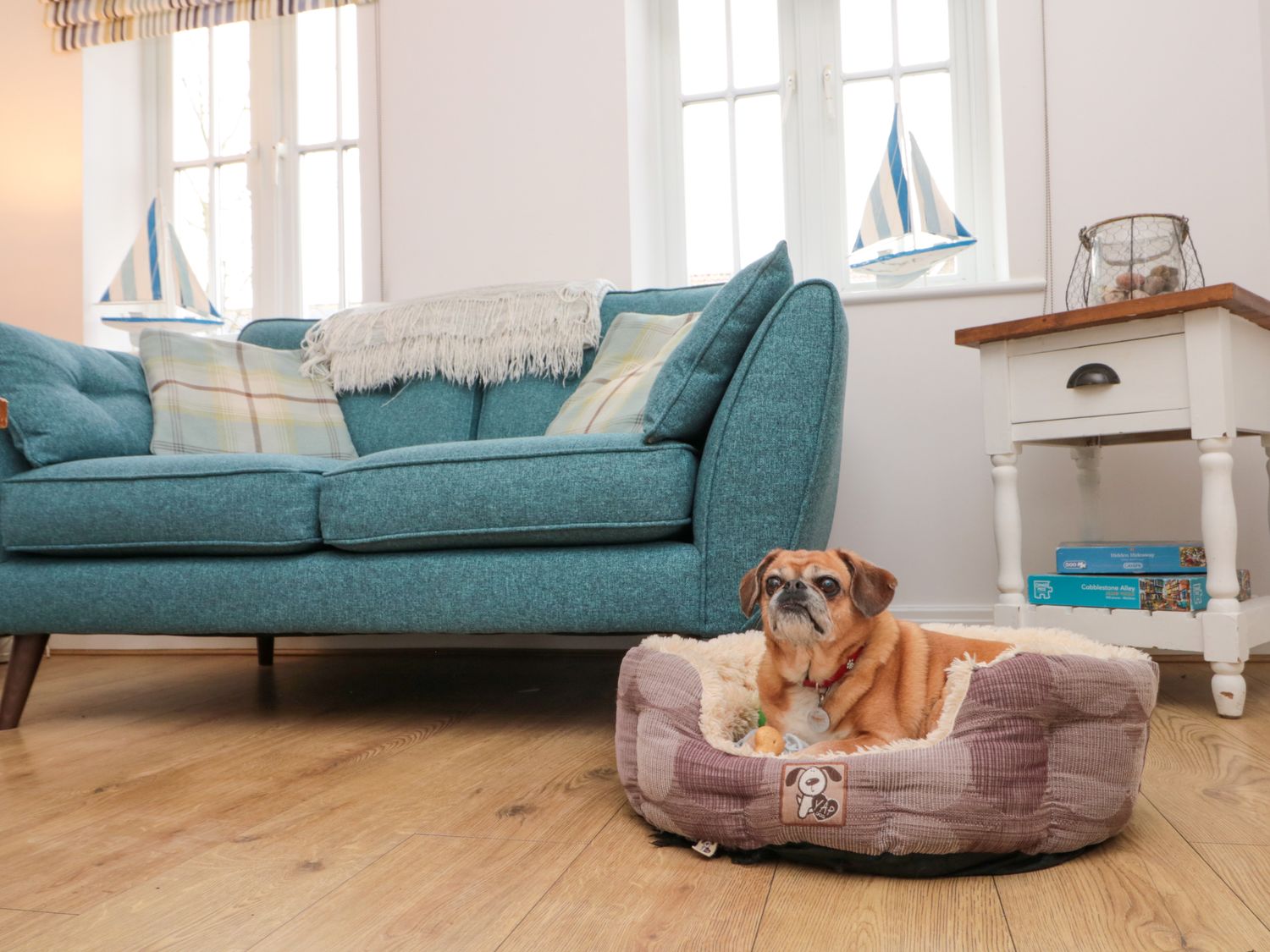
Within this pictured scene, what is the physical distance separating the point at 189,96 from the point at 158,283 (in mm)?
841

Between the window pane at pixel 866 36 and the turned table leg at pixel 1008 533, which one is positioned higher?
the window pane at pixel 866 36

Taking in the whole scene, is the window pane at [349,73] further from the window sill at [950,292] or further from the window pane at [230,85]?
the window sill at [950,292]

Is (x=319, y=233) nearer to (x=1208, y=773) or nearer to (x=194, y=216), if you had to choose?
(x=194, y=216)

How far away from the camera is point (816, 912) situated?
0.87 m

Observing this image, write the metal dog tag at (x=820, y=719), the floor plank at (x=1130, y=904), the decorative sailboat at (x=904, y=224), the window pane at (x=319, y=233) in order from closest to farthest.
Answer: the floor plank at (x=1130, y=904) → the metal dog tag at (x=820, y=719) → the decorative sailboat at (x=904, y=224) → the window pane at (x=319, y=233)

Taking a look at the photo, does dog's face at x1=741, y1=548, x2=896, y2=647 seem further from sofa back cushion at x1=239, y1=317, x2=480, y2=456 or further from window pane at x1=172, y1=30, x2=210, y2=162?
window pane at x1=172, y1=30, x2=210, y2=162

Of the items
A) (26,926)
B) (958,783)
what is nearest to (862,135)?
(958,783)

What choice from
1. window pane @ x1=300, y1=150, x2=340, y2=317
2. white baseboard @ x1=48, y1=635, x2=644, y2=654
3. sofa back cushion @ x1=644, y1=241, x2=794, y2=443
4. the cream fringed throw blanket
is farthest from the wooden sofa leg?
window pane @ x1=300, y1=150, x2=340, y2=317

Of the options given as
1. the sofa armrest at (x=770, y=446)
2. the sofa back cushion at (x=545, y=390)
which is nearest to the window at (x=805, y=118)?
the sofa back cushion at (x=545, y=390)

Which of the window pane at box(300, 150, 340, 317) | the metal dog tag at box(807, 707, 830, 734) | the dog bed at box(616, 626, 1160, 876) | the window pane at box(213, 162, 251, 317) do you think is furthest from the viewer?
the window pane at box(213, 162, 251, 317)

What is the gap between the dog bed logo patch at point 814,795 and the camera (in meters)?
0.95

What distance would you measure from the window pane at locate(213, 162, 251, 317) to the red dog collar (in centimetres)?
270

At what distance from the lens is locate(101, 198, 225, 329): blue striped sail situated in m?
2.88

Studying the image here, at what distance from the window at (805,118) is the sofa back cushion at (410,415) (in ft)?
2.96
